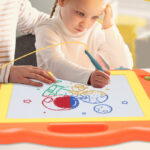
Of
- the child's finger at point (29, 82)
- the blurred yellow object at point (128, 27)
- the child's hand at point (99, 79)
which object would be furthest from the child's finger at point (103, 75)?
the blurred yellow object at point (128, 27)

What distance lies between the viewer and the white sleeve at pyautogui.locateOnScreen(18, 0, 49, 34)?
79 centimetres

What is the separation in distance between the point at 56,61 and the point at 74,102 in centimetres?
17

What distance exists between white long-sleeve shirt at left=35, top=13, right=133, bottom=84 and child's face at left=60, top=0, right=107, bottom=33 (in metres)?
0.03

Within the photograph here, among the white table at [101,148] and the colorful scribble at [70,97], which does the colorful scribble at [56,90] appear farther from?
the white table at [101,148]

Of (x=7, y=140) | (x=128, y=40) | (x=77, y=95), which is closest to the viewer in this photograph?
(x=7, y=140)

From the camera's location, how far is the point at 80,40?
65 cm

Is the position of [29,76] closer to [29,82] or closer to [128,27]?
[29,82]

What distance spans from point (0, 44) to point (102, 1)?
1.07ft

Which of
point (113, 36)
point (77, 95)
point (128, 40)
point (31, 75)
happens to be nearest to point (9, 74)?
point (31, 75)

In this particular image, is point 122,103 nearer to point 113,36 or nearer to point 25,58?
point 113,36

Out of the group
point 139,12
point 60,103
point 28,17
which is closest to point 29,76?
point 60,103

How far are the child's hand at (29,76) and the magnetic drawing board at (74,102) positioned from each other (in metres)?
0.01

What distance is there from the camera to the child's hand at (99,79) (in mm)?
476

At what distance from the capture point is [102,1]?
1.76 feet
